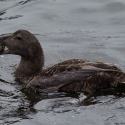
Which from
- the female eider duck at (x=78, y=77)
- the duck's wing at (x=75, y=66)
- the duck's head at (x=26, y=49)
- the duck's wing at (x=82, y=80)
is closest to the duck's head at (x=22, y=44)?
the duck's head at (x=26, y=49)

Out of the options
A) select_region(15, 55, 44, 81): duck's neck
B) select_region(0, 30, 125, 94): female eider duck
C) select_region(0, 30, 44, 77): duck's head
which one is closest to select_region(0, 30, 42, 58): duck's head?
select_region(0, 30, 44, 77): duck's head

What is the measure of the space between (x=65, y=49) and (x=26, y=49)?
94.0 inches

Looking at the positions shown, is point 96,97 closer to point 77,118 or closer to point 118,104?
point 118,104

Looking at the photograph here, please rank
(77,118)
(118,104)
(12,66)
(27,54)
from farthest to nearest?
(12,66), (27,54), (118,104), (77,118)

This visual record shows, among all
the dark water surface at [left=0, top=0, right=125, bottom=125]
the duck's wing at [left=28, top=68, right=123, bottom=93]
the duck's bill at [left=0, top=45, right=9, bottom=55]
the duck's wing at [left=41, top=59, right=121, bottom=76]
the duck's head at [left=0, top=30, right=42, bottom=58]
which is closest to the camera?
the dark water surface at [left=0, top=0, right=125, bottom=125]

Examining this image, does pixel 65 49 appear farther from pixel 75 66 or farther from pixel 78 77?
pixel 78 77

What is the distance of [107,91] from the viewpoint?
408 inches

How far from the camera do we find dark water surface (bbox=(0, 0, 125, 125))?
9070mm

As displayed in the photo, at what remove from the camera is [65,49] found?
Result: 13539mm

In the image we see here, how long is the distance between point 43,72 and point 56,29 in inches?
188

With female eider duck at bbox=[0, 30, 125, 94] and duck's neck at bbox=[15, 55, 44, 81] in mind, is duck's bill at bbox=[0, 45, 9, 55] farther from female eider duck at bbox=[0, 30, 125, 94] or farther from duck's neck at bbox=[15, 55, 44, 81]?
female eider duck at bbox=[0, 30, 125, 94]

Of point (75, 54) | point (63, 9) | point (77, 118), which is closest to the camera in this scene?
point (77, 118)

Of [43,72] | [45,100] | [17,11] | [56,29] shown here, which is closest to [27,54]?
[43,72]

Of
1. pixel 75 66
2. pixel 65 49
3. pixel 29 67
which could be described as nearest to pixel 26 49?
pixel 29 67
